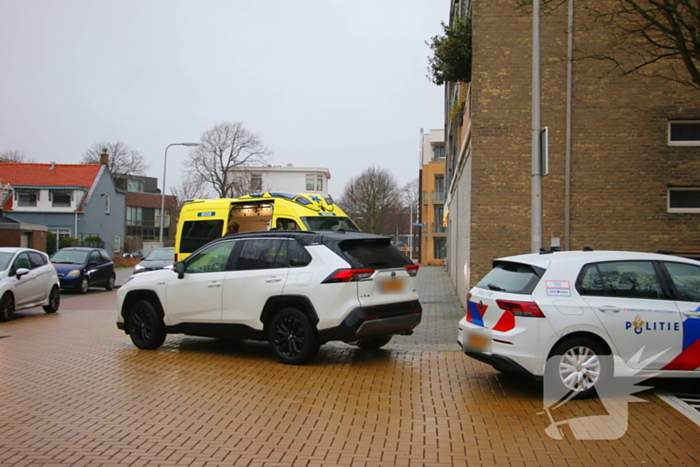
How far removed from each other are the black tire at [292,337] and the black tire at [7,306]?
7.84 m

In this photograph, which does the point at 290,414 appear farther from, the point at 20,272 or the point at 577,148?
the point at 20,272

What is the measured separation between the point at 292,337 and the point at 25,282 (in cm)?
861

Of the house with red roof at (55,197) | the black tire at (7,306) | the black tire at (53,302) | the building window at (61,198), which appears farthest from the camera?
the building window at (61,198)

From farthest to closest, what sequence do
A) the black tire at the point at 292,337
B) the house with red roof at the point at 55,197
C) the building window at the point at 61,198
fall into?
1. the building window at the point at 61,198
2. the house with red roof at the point at 55,197
3. the black tire at the point at 292,337

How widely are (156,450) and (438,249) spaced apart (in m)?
52.0

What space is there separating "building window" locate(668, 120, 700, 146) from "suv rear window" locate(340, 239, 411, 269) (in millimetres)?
7362

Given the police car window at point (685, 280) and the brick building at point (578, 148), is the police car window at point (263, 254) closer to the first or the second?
the police car window at point (685, 280)

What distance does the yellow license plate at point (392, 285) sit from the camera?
786 cm

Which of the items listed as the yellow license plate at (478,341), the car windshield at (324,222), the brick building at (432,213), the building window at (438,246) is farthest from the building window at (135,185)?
the yellow license plate at (478,341)

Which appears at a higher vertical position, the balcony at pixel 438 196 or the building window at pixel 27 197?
the balcony at pixel 438 196

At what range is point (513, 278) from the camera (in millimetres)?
6586

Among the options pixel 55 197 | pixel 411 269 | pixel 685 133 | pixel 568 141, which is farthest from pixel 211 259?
pixel 55 197

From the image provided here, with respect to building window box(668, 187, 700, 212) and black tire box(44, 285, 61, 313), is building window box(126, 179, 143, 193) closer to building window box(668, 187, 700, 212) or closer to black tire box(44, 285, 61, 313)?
black tire box(44, 285, 61, 313)

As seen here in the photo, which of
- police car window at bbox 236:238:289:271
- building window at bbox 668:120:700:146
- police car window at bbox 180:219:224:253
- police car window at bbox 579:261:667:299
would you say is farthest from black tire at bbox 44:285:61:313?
building window at bbox 668:120:700:146
